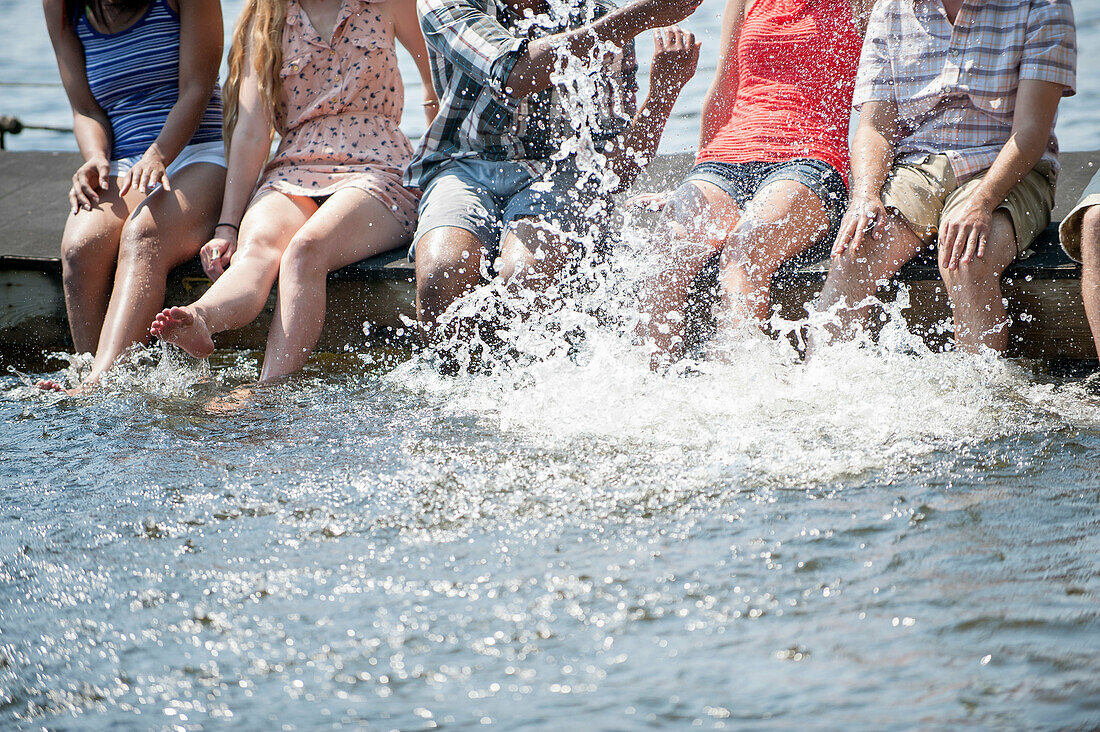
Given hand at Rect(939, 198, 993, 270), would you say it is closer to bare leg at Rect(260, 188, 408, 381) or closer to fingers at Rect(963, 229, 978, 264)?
fingers at Rect(963, 229, 978, 264)

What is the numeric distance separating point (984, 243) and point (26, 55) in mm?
17673

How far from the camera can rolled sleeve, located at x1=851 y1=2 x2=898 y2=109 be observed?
3.22 m

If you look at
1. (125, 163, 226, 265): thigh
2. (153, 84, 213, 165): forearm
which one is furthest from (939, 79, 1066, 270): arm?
(153, 84, 213, 165): forearm

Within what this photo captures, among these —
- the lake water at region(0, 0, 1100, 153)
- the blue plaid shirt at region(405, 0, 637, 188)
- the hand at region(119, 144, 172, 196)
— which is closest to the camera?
the blue plaid shirt at region(405, 0, 637, 188)

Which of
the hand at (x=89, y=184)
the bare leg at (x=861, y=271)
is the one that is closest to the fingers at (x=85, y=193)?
the hand at (x=89, y=184)

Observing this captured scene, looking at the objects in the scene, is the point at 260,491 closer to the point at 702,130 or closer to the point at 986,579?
the point at 986,579

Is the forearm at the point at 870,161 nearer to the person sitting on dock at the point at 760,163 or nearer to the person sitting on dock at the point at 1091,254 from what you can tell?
the person sitting on dock at the point at 760,163

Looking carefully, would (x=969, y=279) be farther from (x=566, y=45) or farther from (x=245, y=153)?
(x=245, y=153)

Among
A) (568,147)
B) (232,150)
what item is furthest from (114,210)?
(568,147)

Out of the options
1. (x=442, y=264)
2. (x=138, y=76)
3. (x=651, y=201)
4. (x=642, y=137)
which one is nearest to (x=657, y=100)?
(x=642, y=137)

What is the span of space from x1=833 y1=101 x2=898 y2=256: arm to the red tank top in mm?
168

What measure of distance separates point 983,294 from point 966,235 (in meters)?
0.19

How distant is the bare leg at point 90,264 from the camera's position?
145 inches

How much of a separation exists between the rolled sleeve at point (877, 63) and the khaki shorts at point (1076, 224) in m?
0.66
